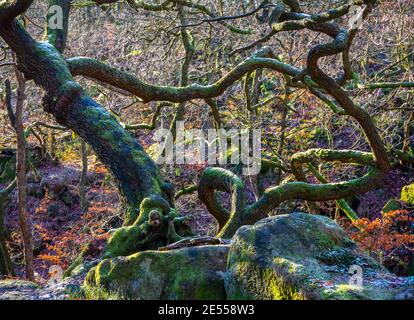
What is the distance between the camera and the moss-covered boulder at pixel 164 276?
161 inches

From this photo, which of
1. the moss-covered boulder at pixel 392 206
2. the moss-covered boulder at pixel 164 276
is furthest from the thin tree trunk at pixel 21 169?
the moss-covered boulder at pixel 392 206

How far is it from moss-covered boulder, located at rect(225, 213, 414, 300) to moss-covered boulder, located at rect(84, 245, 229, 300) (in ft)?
0.71

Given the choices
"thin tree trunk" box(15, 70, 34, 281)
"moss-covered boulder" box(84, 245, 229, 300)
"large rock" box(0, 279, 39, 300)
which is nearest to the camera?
"moss-covered boulder" box(84, 245, 229, 300)

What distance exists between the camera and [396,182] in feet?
48.0

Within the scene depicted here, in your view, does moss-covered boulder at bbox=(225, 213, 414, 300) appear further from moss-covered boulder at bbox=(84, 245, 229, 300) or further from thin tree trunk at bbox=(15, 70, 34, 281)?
thin tree trunk at bbox=(15, 70, 34, 281)

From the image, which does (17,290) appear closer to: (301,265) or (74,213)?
(301,265)

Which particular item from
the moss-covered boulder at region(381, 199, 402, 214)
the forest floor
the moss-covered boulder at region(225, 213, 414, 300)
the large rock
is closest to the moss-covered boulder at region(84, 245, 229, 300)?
the moss-covered boulder at region(225, 213, 414, 300)

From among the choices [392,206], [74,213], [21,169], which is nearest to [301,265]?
[21,169]

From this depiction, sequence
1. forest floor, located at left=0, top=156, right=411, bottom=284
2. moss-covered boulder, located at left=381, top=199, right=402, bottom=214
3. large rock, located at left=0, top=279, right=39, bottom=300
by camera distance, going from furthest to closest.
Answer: moss-covered boulder, located at left=381, top=199, right=402, bottom=214, forest floor, located at left=0, top=156, right=411, bottom=284, large rock, located at left=0, top=279, right=39, bottom=300

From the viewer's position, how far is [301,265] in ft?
11.8

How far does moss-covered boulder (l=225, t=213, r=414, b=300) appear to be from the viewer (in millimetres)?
3420

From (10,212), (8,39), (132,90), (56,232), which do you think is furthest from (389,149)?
(10,212)
